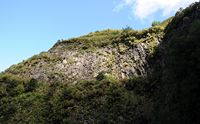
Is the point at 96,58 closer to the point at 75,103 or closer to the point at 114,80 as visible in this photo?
the point at 114,80

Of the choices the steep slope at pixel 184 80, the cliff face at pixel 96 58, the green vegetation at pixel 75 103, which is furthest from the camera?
the cliff face at pixel 96 58

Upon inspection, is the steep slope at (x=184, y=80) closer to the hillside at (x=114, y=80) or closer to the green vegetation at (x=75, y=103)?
the hillside at (x=114, y=80)

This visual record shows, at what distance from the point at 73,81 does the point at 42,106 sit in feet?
18.0

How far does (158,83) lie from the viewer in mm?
45844

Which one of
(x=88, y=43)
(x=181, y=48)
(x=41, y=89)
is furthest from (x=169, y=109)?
(x=88, y=43)

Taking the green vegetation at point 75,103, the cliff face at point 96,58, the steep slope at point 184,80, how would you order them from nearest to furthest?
1. the steep slope at point 184,80
2. the green vegetation at point 75,103
3. the cliff face at point 96,58

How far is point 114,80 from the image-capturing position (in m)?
50.0

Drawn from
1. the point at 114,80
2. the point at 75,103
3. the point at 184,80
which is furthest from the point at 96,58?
the point at 184,80

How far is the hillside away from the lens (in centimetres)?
3381

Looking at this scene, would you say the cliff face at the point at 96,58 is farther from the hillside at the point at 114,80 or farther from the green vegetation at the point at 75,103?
the green vegetation at the point at 75,103

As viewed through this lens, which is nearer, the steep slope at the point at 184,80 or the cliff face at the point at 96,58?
the steep slope at the point at 184,80

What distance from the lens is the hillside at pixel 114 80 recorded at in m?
33.8

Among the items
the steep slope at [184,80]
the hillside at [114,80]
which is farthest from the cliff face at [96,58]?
the steep slope at [184,80]

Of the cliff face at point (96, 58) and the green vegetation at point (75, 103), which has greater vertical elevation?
the cliff face at point (96, 58)
